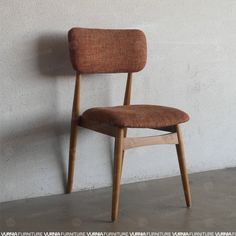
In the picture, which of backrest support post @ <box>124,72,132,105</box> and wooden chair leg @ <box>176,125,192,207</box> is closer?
wooden chair leg @ <box>176,125,192,207</box>

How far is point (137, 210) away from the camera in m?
1.97

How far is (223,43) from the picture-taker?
255 cm

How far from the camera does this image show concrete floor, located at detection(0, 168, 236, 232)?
1.78m

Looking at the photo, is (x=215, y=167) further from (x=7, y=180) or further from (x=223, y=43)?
(x=7, y=180)

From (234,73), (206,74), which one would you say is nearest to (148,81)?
(206,74)

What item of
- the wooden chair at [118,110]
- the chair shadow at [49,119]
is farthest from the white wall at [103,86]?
the wooden chair at [118,110]

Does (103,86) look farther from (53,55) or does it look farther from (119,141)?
(119,141)

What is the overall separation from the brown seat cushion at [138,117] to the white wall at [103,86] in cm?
29

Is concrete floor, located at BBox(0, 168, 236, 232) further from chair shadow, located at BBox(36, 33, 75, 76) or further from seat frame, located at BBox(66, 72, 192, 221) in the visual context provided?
chair shadow, located at BBox(36, 33, 75, 76)

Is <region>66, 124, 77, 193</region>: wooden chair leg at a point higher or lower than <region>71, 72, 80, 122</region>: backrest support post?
lower

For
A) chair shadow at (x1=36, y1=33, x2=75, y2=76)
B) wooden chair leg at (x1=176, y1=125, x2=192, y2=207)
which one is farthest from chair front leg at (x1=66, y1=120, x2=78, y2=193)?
wooden chair leg at (x1=176, y1=125, x2=192, y2=207)

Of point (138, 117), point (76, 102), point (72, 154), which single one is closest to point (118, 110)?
point (138, 117)

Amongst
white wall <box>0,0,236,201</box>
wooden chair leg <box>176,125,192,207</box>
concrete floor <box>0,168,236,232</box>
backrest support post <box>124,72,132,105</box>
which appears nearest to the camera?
concrete floor <box>0,168,236,232</box>

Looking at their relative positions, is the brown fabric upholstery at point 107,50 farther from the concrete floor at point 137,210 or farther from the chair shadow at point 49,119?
the concrete floor at point 137,210
